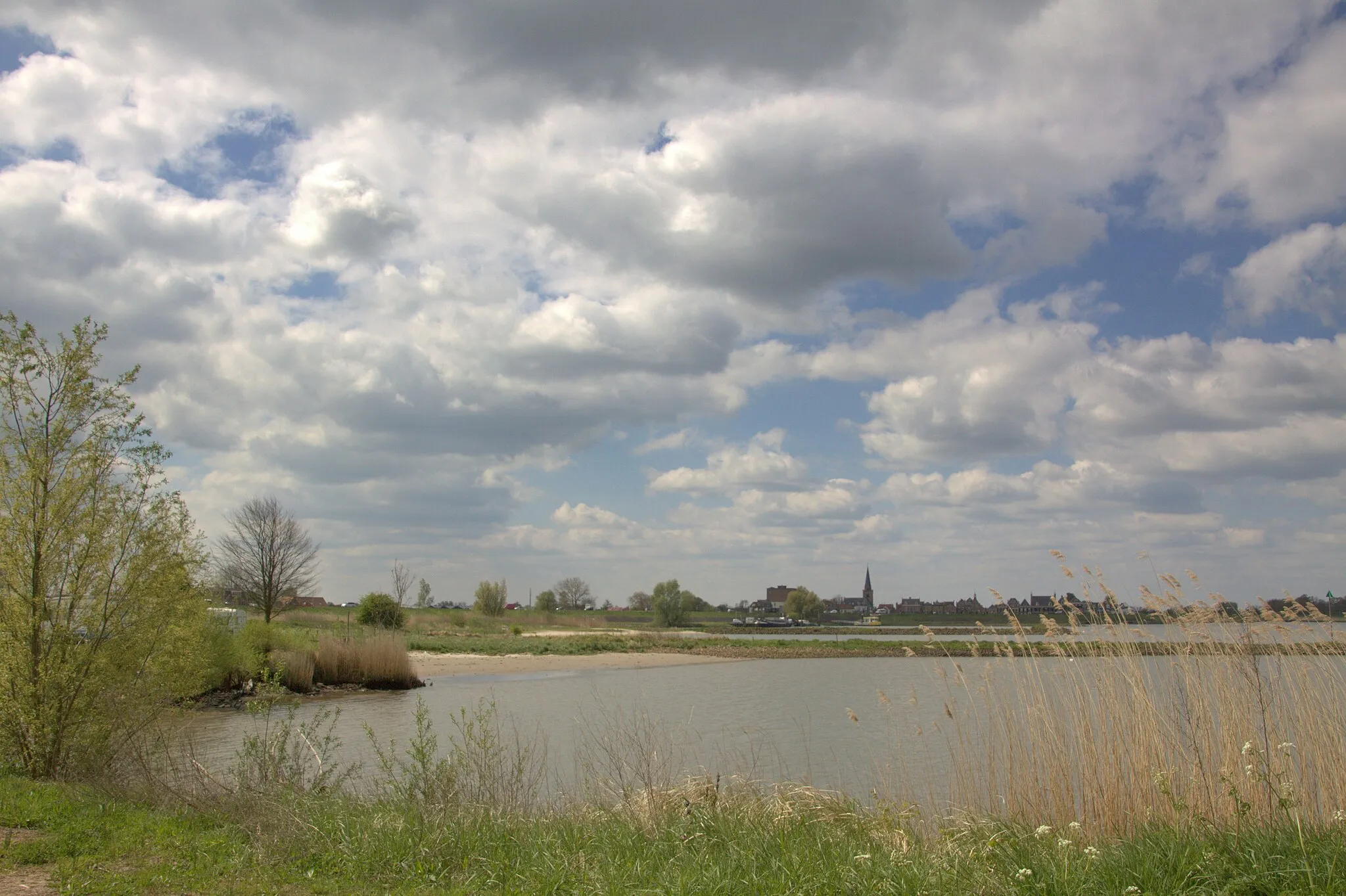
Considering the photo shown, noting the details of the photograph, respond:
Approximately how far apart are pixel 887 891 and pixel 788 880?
0.64 metres

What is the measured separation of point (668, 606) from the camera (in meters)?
108

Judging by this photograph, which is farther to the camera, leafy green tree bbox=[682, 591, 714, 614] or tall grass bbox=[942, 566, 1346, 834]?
leafy green tree bbox=[682, 591, 714, 614]

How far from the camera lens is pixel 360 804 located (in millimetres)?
8430

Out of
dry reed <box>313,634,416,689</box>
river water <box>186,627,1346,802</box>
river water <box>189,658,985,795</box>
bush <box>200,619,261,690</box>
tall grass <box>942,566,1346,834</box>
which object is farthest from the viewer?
dry reed <box>313,634,416,689</box>

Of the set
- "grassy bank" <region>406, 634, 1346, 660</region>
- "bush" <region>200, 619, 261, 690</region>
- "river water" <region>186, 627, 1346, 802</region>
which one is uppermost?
"bush" <region>200, 619, 261, 690</region>

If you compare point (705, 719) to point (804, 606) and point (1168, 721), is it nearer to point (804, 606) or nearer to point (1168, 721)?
point (1168, 721)

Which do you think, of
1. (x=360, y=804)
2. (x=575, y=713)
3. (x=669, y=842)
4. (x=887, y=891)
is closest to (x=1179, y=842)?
(x=887, y=891)

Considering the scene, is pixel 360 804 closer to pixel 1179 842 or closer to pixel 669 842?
pixel 669 842

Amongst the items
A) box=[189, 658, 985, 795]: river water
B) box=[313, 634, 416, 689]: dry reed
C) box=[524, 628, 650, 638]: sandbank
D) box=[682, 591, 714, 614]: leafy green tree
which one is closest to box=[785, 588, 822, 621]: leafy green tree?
box=[682, 591, 714, 614]: leafy green tree

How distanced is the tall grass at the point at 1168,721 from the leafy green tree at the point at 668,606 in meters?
100

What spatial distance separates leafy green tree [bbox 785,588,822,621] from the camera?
132375 mm

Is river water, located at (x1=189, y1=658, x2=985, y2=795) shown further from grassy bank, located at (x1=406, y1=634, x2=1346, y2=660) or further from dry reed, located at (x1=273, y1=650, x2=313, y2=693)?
grassy bank, located at (x1=406, y1=634, x2=1346, y2=660)

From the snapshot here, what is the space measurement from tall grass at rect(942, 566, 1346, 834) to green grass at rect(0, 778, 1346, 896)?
118 centimetres

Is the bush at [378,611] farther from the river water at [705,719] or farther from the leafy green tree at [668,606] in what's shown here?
the leafy green tree at [668,606]
